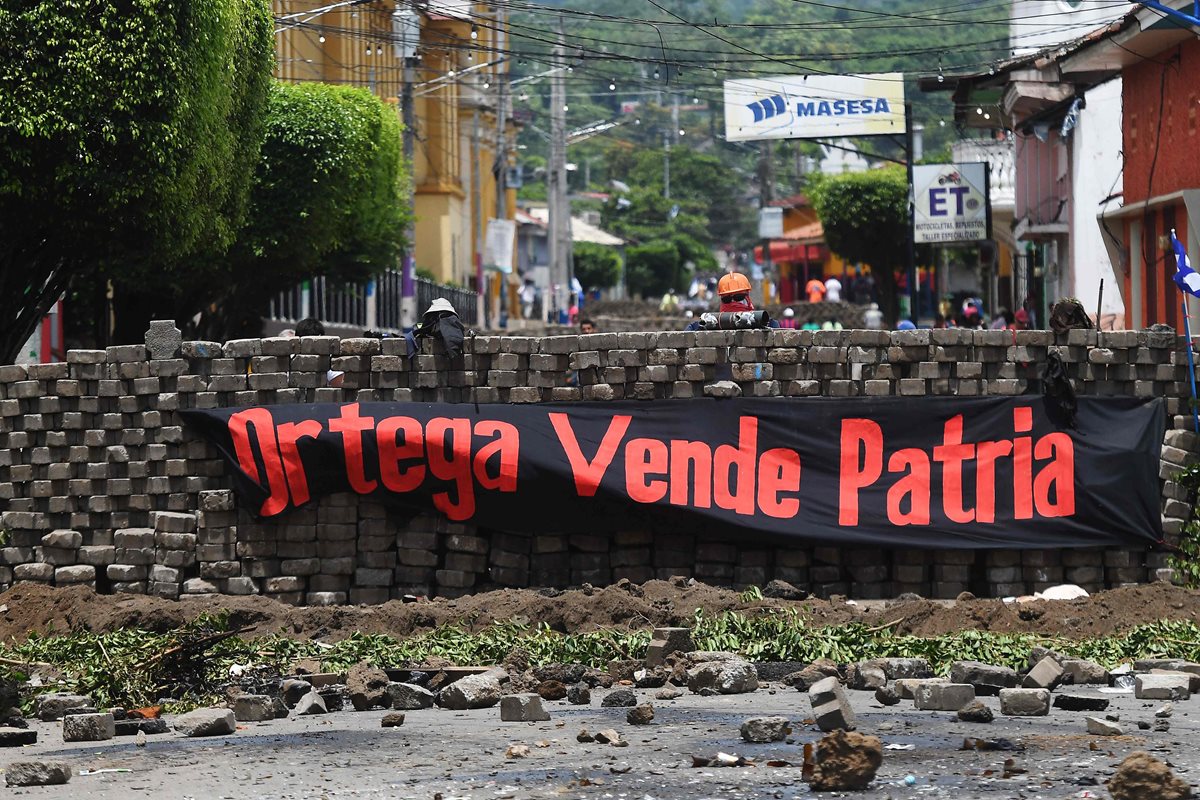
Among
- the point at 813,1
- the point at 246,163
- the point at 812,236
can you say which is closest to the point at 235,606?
the point at 246,163

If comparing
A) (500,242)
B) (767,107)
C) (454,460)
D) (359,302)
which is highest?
(767,107)

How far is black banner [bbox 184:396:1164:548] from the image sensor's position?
13375mm

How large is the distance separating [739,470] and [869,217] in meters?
43.2

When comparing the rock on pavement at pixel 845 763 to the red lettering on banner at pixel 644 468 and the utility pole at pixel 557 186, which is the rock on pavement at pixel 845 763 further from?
the utility pole at pixel 557 186

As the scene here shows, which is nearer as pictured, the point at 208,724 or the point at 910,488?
the point at 208,724

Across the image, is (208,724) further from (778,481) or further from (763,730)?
(778,481)

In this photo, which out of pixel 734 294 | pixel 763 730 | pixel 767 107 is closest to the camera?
pixel 763 730

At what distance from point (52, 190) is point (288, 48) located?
2304cm

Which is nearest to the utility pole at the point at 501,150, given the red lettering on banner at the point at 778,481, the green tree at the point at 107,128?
the green tree at the point at 107,128

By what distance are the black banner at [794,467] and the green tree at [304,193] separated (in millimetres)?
10710

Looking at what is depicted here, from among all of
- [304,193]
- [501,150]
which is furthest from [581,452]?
[501,150]

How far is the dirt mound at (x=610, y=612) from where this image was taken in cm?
1211

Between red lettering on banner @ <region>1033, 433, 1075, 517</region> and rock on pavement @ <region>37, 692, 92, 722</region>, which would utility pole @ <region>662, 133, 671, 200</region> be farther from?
rock on pavement @ <region>37, 692, 92, 722</region>

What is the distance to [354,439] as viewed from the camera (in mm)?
13688
